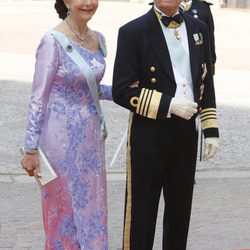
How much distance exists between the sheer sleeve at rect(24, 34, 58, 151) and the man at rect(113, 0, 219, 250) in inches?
12.7

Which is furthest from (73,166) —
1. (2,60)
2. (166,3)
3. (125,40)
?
(2,60)

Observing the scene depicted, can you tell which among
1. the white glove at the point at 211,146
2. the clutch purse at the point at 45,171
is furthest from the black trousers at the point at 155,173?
the clutch purse at the point at 45,171

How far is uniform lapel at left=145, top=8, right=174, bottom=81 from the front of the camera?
3535mm

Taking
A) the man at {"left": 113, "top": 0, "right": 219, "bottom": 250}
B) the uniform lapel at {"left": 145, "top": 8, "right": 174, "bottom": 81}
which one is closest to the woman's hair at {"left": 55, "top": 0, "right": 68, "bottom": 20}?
the man at {"left": 113, "top": 0, "right": 219, "bottom": 250}

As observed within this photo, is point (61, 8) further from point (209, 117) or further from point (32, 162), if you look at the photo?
point (209, 117)

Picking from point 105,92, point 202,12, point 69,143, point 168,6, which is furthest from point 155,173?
point 202,12

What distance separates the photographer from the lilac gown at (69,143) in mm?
3641

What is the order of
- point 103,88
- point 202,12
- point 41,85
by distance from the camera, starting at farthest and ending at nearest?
point 202,12, point 103,88, point 41,85

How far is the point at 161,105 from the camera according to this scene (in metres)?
3.49

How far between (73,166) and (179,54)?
809 millimetres

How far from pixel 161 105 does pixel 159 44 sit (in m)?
0.30

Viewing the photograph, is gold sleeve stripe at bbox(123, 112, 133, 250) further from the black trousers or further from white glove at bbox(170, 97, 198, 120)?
white glove at bbox(170, 97, 198, 120)

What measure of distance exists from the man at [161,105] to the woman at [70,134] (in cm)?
21

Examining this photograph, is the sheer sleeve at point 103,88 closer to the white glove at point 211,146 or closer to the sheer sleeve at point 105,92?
the sheer sleeve at point 105,92
